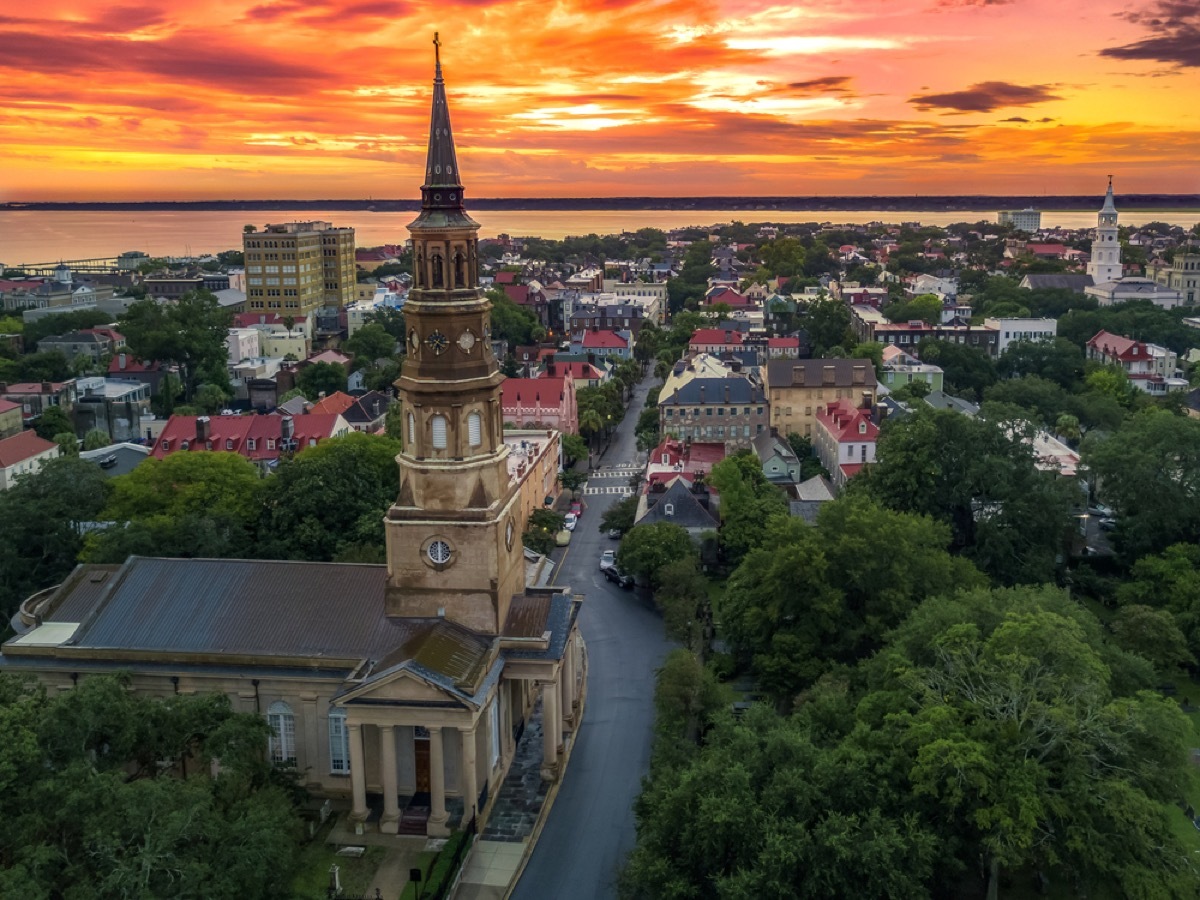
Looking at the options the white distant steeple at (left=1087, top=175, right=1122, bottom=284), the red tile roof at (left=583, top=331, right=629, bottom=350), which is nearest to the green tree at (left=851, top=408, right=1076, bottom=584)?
the red tile roof at (left=583, top=331, right=629, bottom=350)

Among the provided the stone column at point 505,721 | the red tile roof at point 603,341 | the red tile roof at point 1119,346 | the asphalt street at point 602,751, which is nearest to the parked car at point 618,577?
the asphalt street at point 602,751

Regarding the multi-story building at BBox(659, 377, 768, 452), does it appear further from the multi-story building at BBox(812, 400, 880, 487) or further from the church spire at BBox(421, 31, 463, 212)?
the church spire at BBox(421, 31, 463, 212)

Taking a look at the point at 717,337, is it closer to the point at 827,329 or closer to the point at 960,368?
the point at 827,329

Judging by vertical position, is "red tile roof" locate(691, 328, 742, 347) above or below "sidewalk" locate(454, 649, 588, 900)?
above

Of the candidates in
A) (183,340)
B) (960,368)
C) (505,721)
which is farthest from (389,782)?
(960,368)

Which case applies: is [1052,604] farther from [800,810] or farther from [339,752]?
[339,752]

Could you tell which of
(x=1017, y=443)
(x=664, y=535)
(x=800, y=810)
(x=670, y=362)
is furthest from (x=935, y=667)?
(x=670, y=362)

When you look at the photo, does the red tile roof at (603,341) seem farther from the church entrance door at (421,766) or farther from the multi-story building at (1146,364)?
the church entrance door at (421,766)
